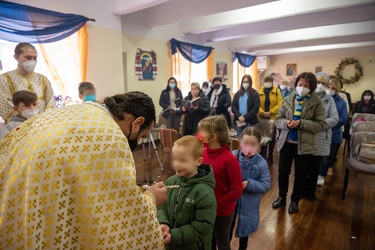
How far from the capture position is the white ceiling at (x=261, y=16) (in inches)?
175

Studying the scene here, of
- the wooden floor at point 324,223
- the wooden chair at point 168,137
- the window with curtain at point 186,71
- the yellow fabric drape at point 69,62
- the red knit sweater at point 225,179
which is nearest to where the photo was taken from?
the red knit sweater at point 225,179

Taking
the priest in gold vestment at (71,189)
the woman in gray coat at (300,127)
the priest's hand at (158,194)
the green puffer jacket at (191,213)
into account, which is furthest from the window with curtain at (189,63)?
the priest in gold vestment at (71,189)

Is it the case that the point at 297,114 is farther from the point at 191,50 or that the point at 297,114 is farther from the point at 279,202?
the point at 191,50

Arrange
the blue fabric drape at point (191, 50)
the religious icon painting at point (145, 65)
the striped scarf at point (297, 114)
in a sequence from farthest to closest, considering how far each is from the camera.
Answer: the blue fabric drape at point (191, 50), the religious icon painting at point (145, 65), the striped scarf at point (297, 114)

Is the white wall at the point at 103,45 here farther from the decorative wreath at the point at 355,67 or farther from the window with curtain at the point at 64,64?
the decorative wreath at the point at 355,67

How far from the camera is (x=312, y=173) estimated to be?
9.31ft

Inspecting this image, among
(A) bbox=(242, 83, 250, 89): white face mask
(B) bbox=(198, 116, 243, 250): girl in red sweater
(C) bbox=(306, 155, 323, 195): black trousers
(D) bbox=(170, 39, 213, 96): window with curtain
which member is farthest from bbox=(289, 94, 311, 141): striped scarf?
(D) bbox=(170, 39, 213, 96): window with curtain

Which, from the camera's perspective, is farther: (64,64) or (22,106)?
(64,64)

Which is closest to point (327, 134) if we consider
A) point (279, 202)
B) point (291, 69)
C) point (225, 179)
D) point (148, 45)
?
point (279, 202)

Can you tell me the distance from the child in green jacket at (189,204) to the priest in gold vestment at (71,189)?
41cm

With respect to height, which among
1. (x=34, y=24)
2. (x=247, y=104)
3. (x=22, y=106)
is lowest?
(x=247, y=104)

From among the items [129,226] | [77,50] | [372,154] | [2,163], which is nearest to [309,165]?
[372,154]

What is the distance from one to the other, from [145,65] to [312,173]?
164 inches

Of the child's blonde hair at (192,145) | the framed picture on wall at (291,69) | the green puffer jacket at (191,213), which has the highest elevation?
the framed picture on wall at (291,69)
